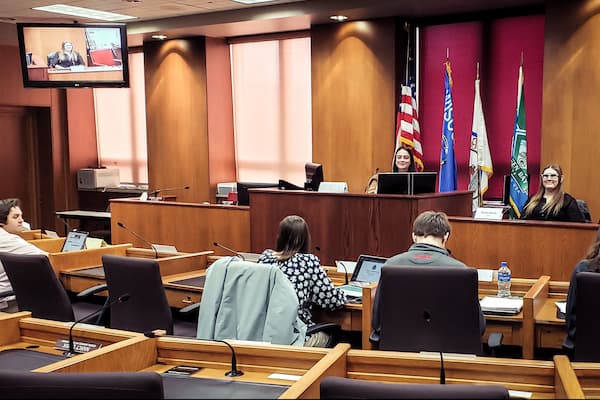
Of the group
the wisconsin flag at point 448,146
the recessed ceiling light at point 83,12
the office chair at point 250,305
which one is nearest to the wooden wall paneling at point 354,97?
the wisconsin flag at point 448,146

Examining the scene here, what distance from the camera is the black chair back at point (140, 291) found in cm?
356

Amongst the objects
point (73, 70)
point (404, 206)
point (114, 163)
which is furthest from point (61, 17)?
point (404, 206)

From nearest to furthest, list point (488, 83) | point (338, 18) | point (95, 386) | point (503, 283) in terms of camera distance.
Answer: point (95, 386) → point (503, 283) → point (488, 83) → point (338, 18)

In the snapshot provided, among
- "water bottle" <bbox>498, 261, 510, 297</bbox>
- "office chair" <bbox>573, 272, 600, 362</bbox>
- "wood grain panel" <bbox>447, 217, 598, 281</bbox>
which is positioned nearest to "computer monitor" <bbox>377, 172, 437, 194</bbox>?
"wood grain panel" <bbox>447, 217, 598, 281</bbox>

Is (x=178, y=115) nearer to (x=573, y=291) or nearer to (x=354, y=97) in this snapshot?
(x=354, y=97)

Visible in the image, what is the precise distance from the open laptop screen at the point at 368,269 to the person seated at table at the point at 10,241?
2.07m

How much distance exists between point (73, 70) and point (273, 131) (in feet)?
9.47

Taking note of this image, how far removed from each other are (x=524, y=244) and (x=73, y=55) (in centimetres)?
508

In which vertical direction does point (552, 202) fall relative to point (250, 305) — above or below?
above

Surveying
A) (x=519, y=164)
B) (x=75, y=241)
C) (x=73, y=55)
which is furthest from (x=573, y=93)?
(x=73, y=55)

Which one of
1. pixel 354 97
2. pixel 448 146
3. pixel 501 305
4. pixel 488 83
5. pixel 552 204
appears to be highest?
pixel 488 83

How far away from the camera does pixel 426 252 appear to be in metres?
3.19

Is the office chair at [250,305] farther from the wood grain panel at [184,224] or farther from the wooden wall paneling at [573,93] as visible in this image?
the wooden wall paneling at [573,93]

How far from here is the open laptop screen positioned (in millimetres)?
3963
